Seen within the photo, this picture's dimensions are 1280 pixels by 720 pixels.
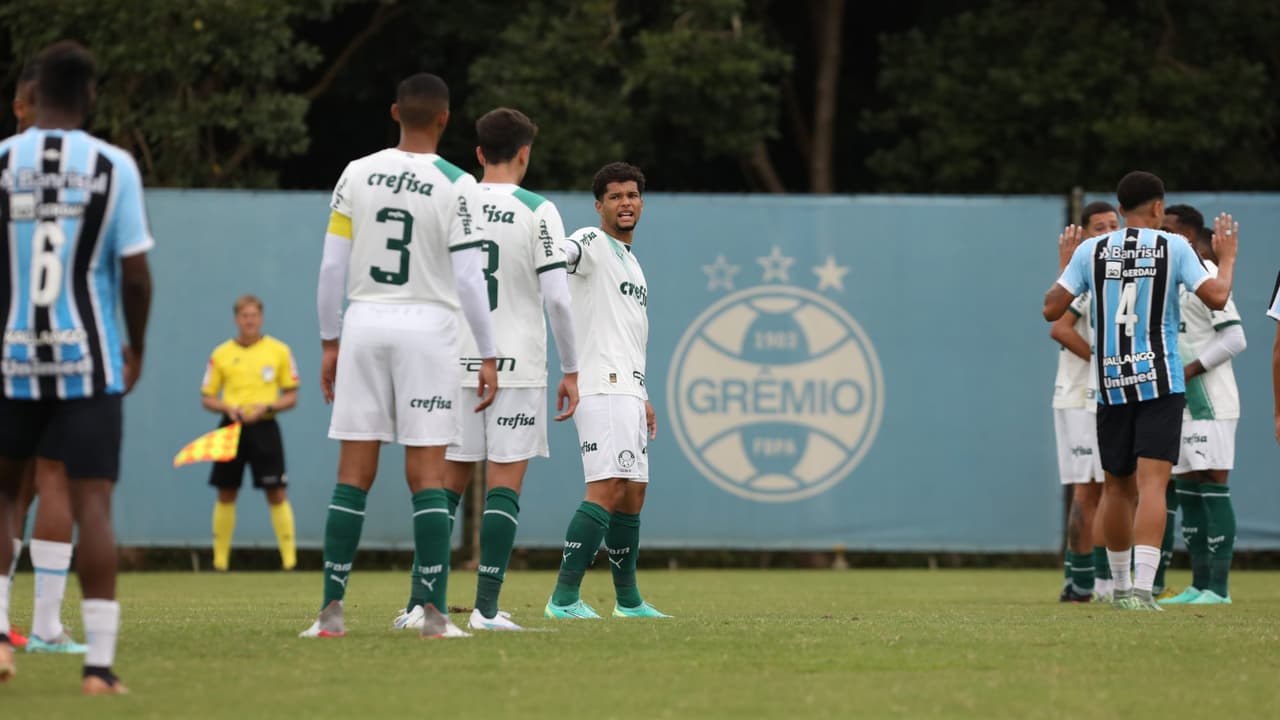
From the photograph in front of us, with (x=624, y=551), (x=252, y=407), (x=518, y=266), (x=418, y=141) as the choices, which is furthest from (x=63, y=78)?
(x=252, y=407)

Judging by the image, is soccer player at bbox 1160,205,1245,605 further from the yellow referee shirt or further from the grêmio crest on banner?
the yellow referee shirt

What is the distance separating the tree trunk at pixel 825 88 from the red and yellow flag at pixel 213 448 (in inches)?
339

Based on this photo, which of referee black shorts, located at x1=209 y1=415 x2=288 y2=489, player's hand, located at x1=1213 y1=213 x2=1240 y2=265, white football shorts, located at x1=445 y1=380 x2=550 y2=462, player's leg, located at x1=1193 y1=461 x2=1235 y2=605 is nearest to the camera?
white football shorts, located at x1=445 y1=380 x2=550 y2=462

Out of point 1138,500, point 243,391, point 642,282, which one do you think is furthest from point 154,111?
point 1138,500

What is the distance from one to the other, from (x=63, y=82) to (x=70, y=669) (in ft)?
6.42

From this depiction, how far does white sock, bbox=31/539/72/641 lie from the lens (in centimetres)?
629

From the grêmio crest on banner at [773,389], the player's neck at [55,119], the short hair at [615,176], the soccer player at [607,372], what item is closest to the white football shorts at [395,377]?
the player's neck at [55,119]

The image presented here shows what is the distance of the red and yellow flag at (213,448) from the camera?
52.2ft

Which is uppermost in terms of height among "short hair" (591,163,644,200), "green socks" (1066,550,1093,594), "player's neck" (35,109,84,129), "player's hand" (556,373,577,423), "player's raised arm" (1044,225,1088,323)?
"short hair" (591,163,644,200)

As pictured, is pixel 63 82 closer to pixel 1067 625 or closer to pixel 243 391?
pixel 1067 625

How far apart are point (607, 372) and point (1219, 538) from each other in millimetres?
4520

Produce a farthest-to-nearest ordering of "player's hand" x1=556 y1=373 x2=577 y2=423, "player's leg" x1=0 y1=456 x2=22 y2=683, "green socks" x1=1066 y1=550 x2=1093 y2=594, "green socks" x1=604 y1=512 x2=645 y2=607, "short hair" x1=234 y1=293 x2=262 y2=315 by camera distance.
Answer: "short hair" x1=234 y1=293 x2=262 y2=315 < "green socks" x1=1066 y1=550 x2=1093 y2=594 < "green socks" x1=604 y1=512 x2=645 y2=607 < "player's hand" x1=556 y1=373 x2=577 y2=423 < "player's leg" x1=0 y1=456 x2=22 y2=683

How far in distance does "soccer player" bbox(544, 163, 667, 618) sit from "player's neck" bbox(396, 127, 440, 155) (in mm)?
1556

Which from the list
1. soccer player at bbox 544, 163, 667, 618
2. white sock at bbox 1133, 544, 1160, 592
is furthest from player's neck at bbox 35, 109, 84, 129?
white sock at bbox 1133, 544, 1160, 592
